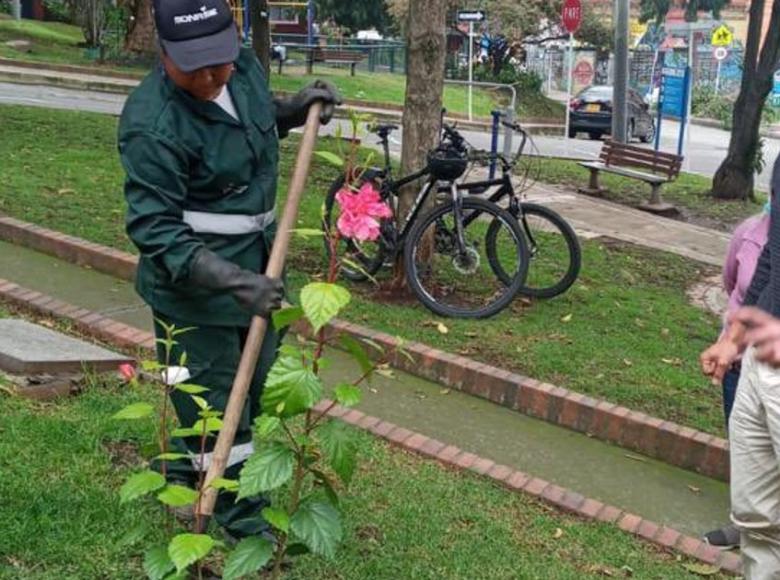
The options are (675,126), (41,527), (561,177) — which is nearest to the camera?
(41,527)

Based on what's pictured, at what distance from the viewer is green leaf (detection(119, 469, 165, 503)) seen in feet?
7.71

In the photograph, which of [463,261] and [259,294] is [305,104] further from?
[463,261]

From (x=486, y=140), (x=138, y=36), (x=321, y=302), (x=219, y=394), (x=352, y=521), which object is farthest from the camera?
(x=138, y=36)

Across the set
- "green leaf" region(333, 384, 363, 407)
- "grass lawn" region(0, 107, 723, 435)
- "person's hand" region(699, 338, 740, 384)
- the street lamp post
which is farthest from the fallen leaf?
the street lamp post

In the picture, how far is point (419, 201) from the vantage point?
6.39m

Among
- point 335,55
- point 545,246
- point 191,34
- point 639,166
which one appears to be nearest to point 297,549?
point 191,34

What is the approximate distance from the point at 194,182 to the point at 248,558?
1099 millimetres

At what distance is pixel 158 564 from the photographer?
2.30 metres

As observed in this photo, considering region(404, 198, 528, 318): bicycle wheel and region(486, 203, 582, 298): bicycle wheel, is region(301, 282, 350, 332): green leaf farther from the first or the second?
region(486, 203, 582, 298): bicycle wheel

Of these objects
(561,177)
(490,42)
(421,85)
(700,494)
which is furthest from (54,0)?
(700,494)

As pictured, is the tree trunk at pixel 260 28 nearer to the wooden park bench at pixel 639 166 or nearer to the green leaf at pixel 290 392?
the wooden park bench at pixel 639 166

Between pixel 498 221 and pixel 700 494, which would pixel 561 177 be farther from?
pixel 700 494

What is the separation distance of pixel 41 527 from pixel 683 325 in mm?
4777

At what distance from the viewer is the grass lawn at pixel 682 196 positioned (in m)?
12.3
